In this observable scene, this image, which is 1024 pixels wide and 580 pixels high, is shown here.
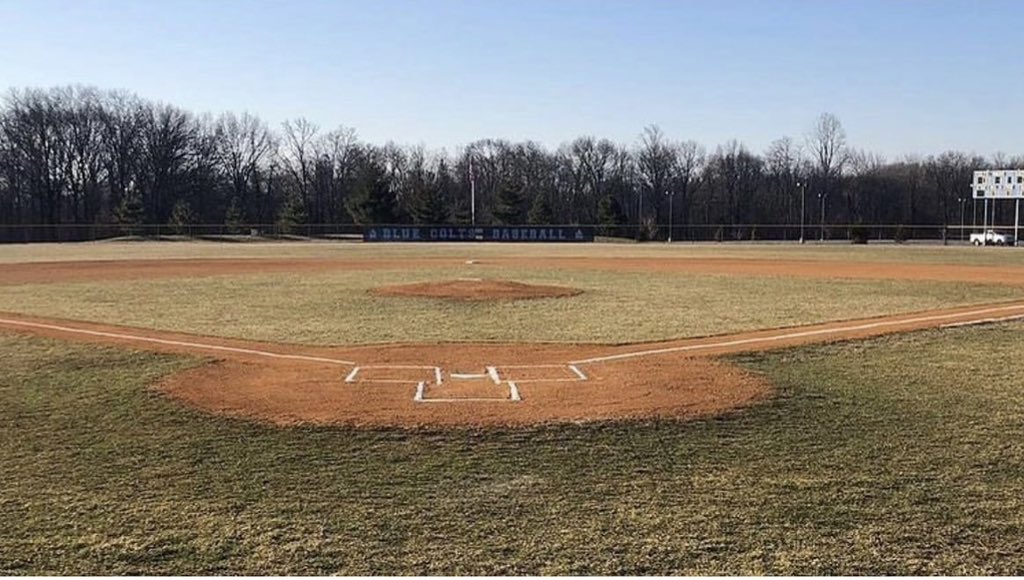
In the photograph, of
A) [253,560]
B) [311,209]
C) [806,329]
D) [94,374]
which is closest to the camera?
[253,560]

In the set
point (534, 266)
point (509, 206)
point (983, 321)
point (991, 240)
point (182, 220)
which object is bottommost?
point (983, 321)

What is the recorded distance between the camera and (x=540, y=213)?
94.3 meters

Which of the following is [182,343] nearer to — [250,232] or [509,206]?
[250,232]

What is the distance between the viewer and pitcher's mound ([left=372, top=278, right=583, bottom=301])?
2141 cm

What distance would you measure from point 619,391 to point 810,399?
1999 mm

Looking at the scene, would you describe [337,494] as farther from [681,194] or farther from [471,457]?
[681,194]

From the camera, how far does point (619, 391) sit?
9344 mm

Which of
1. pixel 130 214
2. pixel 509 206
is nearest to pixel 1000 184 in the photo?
pixel 509 206

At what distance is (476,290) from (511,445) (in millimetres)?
15541

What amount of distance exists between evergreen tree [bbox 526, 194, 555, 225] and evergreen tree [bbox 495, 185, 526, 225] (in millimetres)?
1479

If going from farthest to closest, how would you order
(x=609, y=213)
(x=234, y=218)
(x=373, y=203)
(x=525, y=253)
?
(x=609, y=213)
(x=373, y=203)
(x=234, y=218)
(x=525, y=253)

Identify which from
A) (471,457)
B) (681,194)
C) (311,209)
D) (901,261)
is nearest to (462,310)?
(471,457)

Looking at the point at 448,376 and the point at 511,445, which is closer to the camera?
the point at 511,445

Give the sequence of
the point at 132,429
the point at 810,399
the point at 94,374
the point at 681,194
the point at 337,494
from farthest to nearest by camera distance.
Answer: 1. the point at 681,194
2. the point at 94,374
3. the point at 810,399
4. the point at 132,429
5. the point at 337,494
